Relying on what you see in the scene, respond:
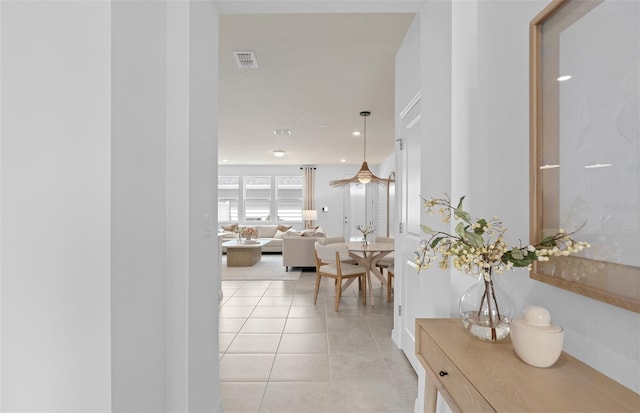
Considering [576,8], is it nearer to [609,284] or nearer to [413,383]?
[609,284]

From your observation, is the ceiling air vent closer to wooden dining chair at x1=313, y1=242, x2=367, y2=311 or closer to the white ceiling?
the white ceiling

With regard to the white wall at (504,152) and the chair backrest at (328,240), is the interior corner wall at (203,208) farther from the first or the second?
the chair backrest at (328,240)

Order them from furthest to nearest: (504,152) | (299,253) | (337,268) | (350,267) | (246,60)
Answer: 1. (299,253)
2. (350,267)
3. (337,268)
4. (246,60)
5. (504,152)

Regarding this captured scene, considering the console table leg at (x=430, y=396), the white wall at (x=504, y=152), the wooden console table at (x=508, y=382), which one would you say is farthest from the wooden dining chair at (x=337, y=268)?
the wooden console table at (x=508, y=382)

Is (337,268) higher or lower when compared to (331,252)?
lower

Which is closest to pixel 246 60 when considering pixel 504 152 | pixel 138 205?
pixel 138 205

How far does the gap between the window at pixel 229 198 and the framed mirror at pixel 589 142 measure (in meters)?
9.67

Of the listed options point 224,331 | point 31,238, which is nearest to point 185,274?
point 31,238

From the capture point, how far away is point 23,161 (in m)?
1.15

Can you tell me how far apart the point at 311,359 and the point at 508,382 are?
2.04 meters

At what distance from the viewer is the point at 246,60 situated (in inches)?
120

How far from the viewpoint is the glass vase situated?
3.71 feet

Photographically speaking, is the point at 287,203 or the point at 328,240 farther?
the point at 287,203

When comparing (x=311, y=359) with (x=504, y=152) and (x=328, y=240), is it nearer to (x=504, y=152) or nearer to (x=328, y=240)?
(x=504, y=152)
